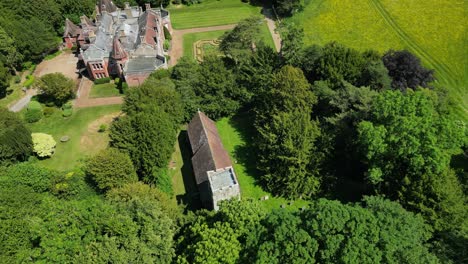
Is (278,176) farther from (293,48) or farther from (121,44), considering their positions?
(121,44)

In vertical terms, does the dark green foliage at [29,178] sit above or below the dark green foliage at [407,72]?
below

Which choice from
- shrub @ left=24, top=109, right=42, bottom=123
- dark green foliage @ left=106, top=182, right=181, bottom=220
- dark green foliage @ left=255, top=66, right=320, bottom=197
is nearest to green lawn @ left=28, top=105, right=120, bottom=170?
shrub @ left=24, top=109, right=42, bottom=123

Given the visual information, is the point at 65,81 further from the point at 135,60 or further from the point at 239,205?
the point at 239,205

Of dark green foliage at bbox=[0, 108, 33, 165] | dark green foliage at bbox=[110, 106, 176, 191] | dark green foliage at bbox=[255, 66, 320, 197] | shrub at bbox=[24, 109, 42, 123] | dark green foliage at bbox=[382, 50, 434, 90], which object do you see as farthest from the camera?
shrub at bbox=[24, 109, 42, 123]

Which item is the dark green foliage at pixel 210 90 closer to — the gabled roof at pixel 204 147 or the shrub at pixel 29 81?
the gabled roof at pixel 204 147

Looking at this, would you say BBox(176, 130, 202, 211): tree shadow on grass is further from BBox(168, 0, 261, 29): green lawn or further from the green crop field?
BBox(168, 0, 261, 29): green lawn

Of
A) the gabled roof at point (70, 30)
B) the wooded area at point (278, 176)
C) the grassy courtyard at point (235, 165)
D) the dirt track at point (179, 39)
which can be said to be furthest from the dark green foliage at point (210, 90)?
the gabled roof at point (70, 30)
